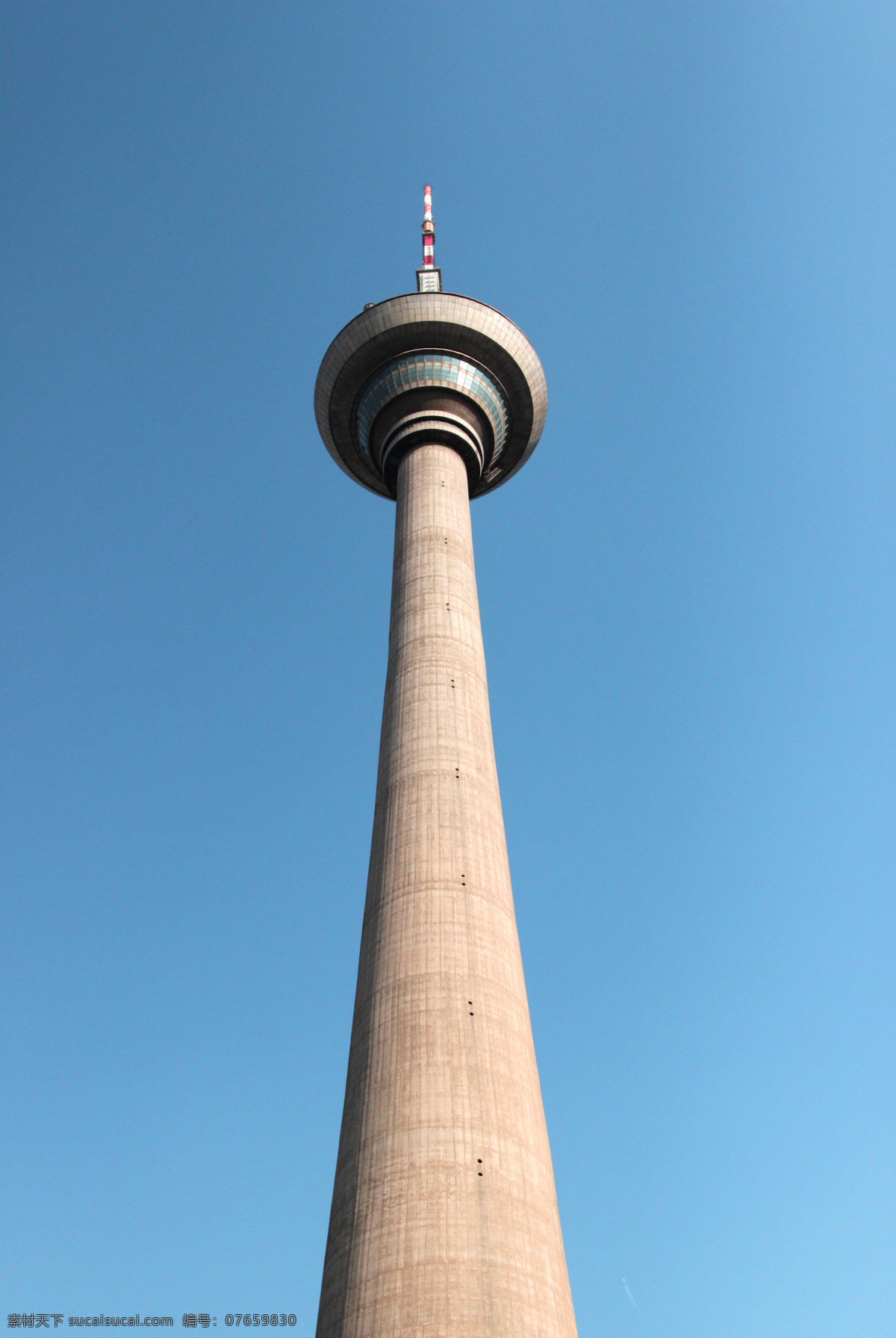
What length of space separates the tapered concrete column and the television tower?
0.15 ft

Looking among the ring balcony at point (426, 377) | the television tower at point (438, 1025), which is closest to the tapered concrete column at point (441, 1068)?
the television tower at point (438, 1025)

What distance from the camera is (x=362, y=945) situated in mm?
29047

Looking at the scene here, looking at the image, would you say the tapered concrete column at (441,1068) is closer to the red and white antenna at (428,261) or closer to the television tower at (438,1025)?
the television tower at (438,1025)

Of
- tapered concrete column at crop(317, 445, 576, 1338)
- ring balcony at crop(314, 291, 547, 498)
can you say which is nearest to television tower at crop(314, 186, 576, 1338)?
tapered concrete column at crop(317, 445, 576, 1338)

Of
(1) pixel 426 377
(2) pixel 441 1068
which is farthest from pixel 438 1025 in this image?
(1) pixel 426 377

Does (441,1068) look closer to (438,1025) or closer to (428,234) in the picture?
(438,1025)

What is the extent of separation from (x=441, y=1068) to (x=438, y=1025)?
1135 mm

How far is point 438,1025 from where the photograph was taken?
82.5 ft

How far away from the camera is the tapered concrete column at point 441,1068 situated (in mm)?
20828

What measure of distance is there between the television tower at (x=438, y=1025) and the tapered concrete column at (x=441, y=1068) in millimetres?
44

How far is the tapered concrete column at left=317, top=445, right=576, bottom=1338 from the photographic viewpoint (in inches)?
820

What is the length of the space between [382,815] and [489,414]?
2328cm

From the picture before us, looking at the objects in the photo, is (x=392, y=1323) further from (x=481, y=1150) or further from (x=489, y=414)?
(x=489, y=414)

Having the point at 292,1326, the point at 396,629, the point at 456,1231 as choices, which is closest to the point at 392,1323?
the point at 456,1231
